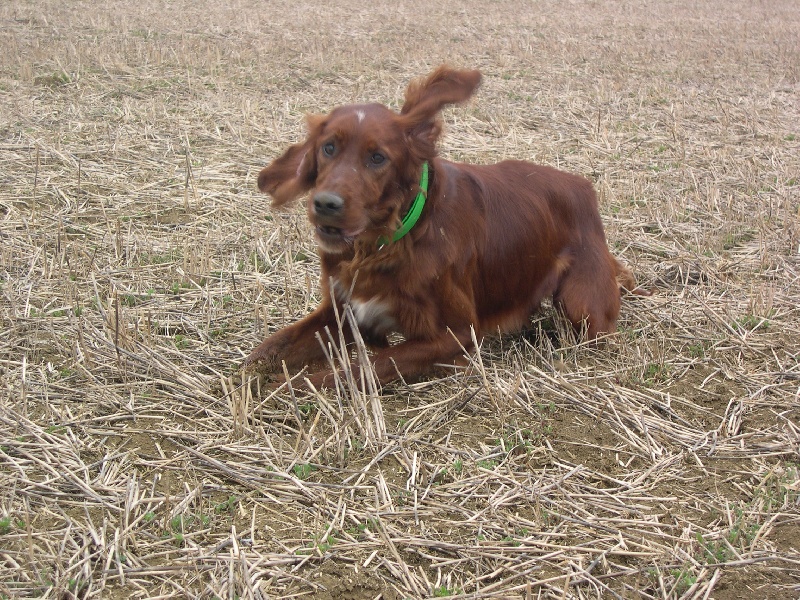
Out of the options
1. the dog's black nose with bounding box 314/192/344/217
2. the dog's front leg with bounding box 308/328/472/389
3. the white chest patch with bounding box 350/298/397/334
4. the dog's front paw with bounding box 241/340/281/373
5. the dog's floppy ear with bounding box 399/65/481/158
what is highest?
the dog's floppy ear with bounding box 399/65/481/158

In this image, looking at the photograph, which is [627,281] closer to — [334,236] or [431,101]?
[431,101]

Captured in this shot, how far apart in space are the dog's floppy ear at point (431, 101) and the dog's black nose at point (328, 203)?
433 mm

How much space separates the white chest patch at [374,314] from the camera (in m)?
3.29

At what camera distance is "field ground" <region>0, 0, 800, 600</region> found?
223cm

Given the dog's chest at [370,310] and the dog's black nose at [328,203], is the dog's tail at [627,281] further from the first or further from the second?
the dog's black nose at [328,203]

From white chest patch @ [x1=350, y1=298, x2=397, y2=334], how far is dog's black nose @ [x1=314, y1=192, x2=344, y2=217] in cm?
50

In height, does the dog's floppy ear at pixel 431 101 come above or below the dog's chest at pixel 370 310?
above

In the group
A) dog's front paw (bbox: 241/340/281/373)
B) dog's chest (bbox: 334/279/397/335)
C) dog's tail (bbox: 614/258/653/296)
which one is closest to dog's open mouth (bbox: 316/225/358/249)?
dog's chest (bbox: 334/279/397/335)

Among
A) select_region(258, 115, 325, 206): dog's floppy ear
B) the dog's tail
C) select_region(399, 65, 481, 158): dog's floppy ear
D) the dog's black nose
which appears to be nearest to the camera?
the dog's black nose

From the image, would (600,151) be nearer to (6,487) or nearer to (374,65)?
(374,65)

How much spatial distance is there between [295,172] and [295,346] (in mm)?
736

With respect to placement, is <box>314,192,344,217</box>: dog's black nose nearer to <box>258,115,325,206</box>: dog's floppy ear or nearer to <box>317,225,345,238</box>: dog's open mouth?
<box>317,225,345,238</box>: dog's open mouth

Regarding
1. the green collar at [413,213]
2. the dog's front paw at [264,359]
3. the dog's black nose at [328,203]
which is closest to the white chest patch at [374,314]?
the green collar at [413,213]

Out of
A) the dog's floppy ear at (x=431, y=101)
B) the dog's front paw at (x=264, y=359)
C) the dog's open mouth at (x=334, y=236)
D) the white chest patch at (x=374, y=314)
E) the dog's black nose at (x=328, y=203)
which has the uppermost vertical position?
the dog's floppy ear at (x=431, y=101)
